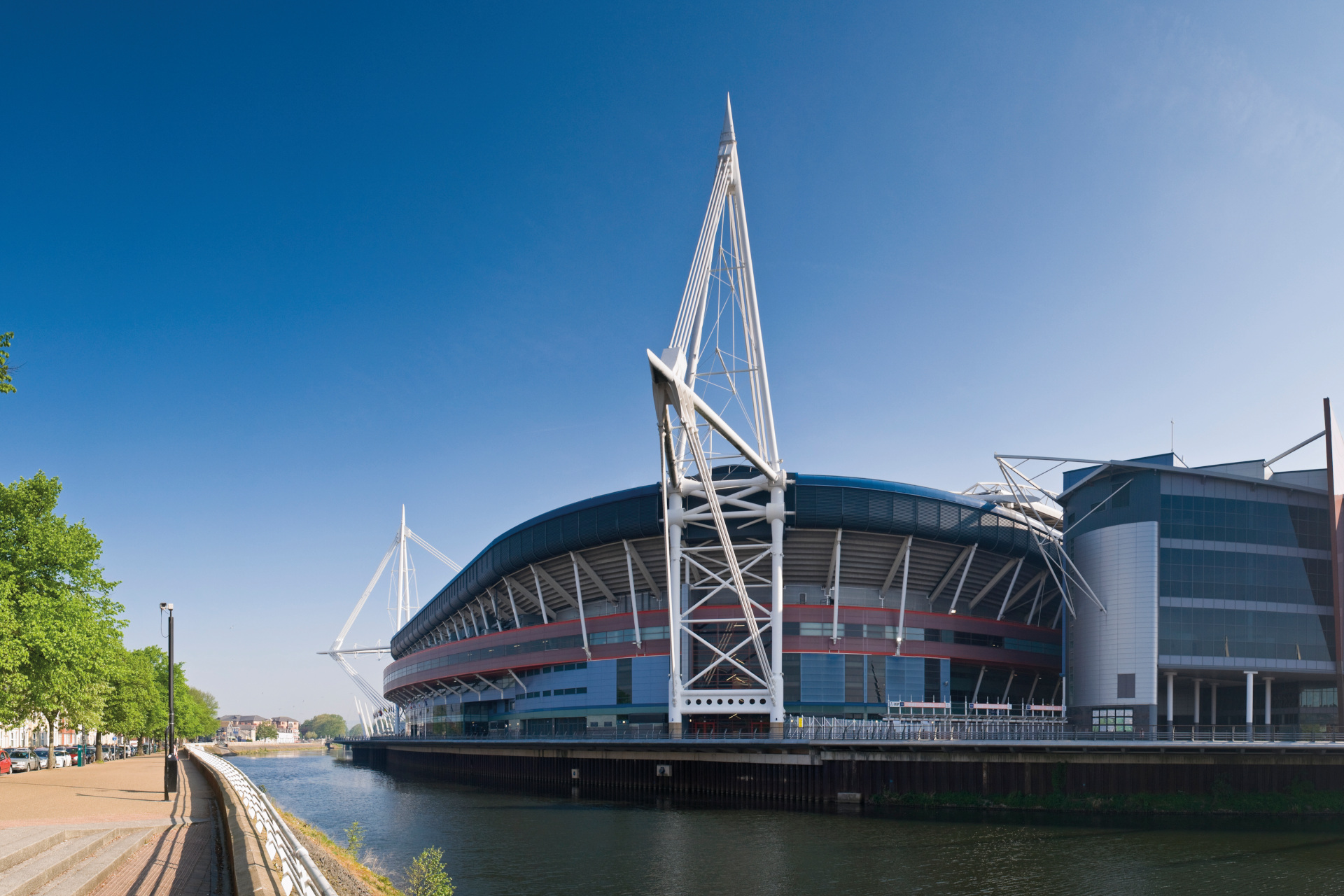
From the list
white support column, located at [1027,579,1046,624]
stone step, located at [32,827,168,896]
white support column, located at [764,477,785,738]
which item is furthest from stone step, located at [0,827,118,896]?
white support column, located at [1027,579,1046,624]

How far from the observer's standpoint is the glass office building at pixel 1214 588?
55.0 meters

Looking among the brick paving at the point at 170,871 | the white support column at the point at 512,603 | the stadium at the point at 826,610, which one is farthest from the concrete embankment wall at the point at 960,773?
the brick paving at the point at 170,871

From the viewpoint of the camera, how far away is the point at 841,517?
206 feet

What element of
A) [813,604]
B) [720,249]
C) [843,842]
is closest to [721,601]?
[813,604]

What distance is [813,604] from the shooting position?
67688 millimetres

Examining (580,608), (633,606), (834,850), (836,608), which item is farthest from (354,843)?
(580,608)

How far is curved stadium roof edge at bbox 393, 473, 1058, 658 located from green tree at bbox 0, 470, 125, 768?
33.7 m

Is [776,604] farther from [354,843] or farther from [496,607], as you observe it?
[496,607]

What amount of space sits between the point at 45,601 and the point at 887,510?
46.3 m

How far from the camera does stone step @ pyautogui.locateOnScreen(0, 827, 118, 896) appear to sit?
15430mm

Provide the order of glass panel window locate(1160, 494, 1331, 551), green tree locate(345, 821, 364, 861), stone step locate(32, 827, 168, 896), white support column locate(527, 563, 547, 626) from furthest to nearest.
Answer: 1. white support column locate(527, 563, 547, 626)
2. glass panel window locate(1160, 494, 1331, 551)
3. green tree locate(345, 821, 364, 861)
4. stone step locate(32, 827, 168, 896)

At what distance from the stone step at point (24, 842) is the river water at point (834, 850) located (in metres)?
9.44

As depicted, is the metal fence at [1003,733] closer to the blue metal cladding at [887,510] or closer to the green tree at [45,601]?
the blue metal cladding at [887,510]

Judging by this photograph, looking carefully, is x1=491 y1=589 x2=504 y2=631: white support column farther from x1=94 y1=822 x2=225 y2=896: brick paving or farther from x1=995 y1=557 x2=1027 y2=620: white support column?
x1=94 y1=822 x2=225 y2=896: brick paving
